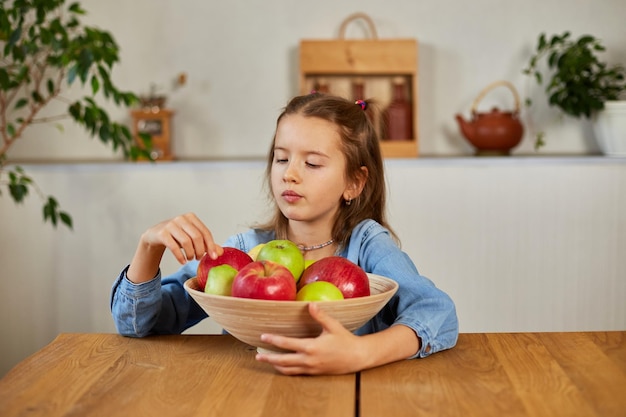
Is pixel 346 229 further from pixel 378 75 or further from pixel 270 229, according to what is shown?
pixel 378 75

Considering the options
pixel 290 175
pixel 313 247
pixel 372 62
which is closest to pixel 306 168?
pixel 290 175

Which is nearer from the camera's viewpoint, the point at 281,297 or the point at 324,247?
the point at 281,297

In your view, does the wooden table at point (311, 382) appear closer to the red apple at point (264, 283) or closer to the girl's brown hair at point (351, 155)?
the red apple at point (264, 283)

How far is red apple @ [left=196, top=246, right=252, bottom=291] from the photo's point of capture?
139 cm

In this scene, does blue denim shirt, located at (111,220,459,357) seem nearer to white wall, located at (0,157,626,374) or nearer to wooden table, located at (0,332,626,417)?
wooden table, located at (0,332,626,417)

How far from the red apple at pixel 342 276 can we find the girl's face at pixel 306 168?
0.34 metres

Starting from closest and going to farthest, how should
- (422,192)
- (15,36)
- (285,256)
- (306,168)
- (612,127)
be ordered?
(285,256) → (306,168) → (15,36) → (422,192) → (612,127)

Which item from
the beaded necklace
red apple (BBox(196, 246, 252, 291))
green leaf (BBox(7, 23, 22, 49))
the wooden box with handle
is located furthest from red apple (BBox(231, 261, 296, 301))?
the wooden box with handle

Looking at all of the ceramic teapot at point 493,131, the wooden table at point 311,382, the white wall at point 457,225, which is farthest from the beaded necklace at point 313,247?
the ceramic teapot at point 493,131

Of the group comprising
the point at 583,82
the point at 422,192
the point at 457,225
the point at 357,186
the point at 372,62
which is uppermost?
the point at 372,62

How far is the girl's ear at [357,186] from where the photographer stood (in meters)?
1.85

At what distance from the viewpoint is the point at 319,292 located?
1.25 m

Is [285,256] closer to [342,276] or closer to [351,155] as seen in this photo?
[342,276]

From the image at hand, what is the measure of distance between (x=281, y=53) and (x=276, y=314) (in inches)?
91.9
